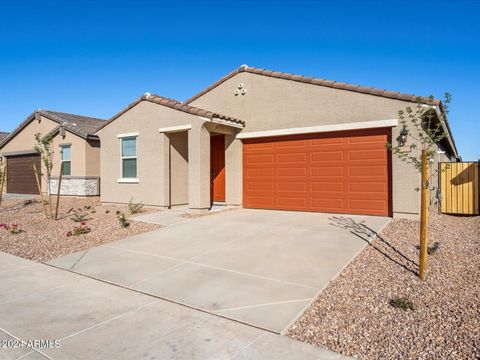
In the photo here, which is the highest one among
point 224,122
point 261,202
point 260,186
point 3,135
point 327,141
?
point 3,135

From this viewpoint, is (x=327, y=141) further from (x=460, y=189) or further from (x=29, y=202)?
(x=29, y=202)

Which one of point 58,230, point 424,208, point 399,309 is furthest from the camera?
point 58,230

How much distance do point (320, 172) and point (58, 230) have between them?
8.24 meters

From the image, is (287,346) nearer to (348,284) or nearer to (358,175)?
(348,284)

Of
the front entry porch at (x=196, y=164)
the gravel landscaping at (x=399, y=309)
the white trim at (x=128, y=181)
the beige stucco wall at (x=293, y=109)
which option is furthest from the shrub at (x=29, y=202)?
the gravel landscaping at (x=399, y=309)

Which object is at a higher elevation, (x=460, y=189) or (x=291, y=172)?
(x=291, y=172)

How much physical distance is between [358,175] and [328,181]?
3.17 feet

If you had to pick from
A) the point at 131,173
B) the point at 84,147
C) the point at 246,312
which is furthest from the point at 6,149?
the point at 246,312

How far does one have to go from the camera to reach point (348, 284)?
5.00 m

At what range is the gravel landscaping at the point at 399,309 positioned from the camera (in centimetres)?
341

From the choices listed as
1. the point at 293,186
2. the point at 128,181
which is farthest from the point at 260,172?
the point at 128,181

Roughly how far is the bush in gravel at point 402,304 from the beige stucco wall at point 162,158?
756 cm

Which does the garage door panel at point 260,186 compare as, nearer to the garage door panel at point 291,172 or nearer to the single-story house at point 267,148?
the single-story house at point 267,148

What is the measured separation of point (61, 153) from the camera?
715 inches
